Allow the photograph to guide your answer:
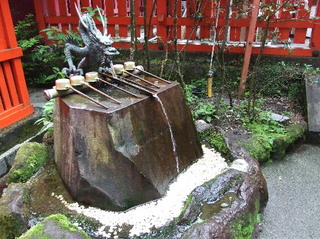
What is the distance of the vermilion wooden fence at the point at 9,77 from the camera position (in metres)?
4.46

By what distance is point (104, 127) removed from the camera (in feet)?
7.82

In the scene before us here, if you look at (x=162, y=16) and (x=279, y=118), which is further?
(x=162, y=16)

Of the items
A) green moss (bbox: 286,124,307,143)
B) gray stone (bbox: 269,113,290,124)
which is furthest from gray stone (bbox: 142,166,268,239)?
A: gray stone (bbox: 269,113,290,124)

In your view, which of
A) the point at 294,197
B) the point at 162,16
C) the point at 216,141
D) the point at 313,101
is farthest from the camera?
the point at 162,16

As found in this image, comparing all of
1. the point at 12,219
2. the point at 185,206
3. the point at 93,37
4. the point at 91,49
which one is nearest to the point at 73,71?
the point at 91,49

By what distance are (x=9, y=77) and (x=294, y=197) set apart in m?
4.47

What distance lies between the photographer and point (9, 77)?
4672mm

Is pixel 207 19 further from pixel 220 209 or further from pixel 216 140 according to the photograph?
pixel 220 209

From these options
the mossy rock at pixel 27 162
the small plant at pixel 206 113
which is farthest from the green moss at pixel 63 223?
the small plant at pixel 206 113

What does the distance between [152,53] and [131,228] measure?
4.63 metres

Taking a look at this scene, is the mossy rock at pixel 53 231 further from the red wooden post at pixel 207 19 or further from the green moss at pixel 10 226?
the red wooden post at pixel 207 19

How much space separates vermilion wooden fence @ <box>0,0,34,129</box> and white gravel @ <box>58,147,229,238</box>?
272 centimetres

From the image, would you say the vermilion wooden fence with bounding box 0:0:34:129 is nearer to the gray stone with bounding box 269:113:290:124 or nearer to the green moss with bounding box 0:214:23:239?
the green moss with bounding box 0:214:23:239

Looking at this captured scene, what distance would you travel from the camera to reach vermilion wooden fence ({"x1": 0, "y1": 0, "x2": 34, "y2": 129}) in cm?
446
